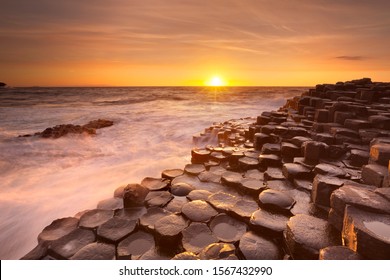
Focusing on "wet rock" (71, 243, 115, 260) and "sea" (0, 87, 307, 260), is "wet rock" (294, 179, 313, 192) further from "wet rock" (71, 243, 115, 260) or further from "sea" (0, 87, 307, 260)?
"sea" (0, 87, 307, 260)

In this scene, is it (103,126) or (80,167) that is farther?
(103,126)

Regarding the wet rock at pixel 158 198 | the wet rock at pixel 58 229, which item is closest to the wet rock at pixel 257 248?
the wet rock at pixel 158 198

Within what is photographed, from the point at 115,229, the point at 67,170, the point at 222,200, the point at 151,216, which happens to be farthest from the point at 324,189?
the point at 67,170

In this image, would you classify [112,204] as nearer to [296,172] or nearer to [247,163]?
[247,163]

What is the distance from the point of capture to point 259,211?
2596 millimetres

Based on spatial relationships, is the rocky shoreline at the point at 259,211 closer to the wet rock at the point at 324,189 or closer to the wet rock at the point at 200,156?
the wet rock at the point at 324,189

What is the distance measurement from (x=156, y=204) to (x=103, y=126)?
33.1 feet

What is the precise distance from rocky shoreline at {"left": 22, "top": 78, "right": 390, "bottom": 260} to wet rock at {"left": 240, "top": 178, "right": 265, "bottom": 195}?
0.05ft

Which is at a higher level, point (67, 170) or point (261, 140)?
point (261, 140)

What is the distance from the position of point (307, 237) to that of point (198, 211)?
123 centimetres

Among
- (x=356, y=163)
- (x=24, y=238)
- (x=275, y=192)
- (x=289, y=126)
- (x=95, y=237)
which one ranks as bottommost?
(x=24, y=238)
